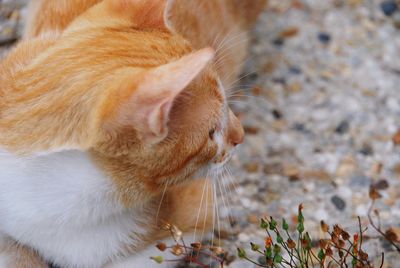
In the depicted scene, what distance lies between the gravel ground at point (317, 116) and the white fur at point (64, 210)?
45cm

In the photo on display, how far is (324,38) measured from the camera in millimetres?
2951

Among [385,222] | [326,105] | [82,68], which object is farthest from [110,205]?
[326,105]

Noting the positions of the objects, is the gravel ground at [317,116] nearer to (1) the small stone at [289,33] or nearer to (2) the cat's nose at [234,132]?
(1) the small stone at [289,33]

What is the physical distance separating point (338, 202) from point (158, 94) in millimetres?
1183

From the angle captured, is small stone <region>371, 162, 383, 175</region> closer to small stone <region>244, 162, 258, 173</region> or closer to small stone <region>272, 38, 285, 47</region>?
small stone <region>244, 162, 258, 173</region>

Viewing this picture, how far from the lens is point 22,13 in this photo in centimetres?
275

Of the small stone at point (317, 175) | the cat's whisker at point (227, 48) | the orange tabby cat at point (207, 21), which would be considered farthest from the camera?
the cat's whisker at point (227, 48)

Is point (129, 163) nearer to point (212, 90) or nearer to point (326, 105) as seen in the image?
point (212, 90)

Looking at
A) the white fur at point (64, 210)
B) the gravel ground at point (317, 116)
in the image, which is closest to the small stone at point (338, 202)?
the gravel ground at point (317, 116)

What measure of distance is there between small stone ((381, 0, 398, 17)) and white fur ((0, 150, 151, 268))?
5.62 ft

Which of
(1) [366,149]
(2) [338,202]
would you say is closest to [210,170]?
(2) [338,202]

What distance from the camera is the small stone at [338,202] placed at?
232 cm

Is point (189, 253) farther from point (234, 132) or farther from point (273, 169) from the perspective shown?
point (273, 169)

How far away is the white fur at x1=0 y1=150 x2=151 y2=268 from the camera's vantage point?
5.37 ft
